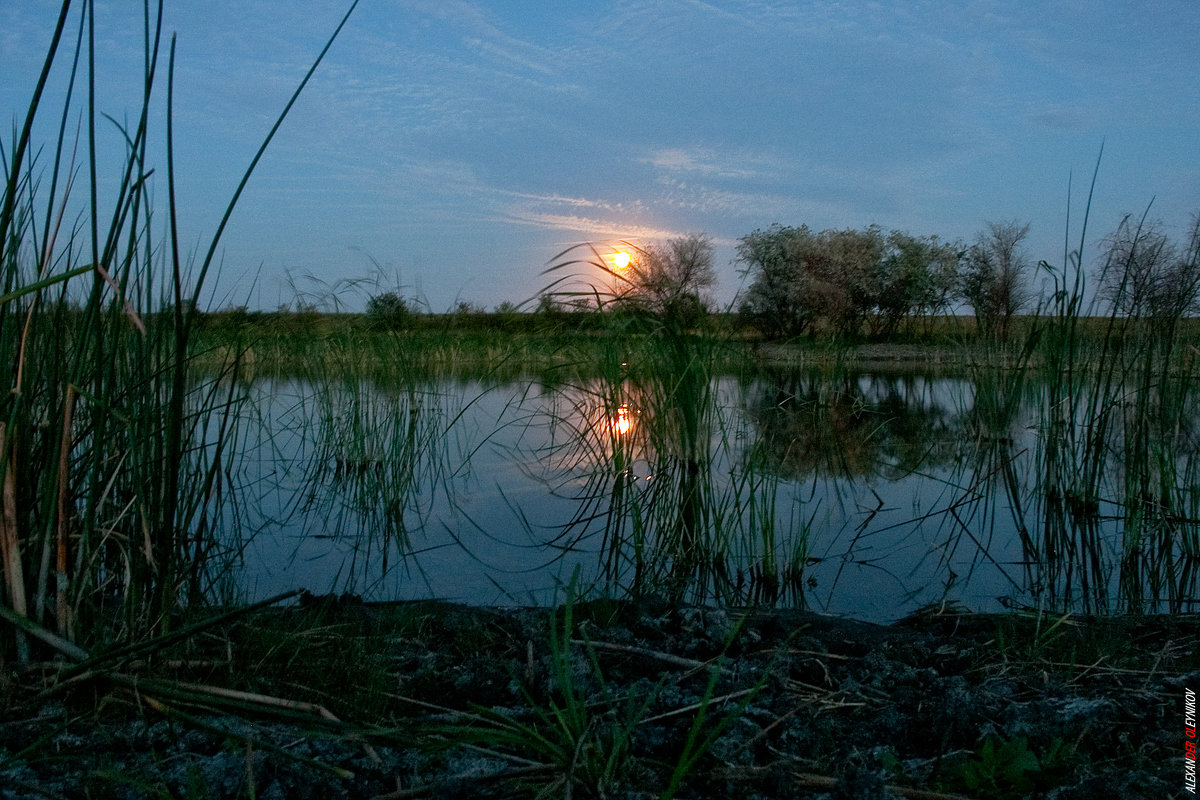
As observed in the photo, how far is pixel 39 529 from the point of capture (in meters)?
1.34

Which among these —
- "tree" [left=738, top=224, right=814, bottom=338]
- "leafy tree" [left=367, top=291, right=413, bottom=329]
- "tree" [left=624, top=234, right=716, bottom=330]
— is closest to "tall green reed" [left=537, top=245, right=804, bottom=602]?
"tree" [left=624, top=234, right=716, bottom=330]

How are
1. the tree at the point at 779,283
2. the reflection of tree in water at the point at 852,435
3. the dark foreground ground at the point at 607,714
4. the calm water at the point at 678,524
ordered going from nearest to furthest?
the dark foreground ground at the point at 607,714 → the calm water at the point at 678,524 → the reflection of tree in water at the point at 852,435 → the tree at the point at 779,283

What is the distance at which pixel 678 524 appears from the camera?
2.94 meters

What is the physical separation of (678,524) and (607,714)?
5.46 feet

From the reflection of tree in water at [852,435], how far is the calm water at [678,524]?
44 millimetres

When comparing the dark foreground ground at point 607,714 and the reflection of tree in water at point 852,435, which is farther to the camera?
the reflection of tree in water at point 852,435

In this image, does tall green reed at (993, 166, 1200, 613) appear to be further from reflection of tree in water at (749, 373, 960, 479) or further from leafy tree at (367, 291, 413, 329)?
leafy tree at (367, 291, 413, 329)

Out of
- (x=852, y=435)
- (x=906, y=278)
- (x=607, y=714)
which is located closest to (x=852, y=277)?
(x=906, y=278)

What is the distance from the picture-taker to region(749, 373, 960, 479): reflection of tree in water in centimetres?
441

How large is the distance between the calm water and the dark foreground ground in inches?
11.8

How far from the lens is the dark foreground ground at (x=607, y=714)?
1.09 m

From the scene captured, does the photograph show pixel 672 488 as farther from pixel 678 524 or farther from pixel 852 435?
pixel 852 435

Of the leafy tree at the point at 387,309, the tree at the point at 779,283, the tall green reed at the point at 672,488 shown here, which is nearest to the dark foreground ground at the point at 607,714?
the tall green reed at the point at 672,488

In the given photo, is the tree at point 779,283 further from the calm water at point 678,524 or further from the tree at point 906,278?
the calm water at point 678,524
